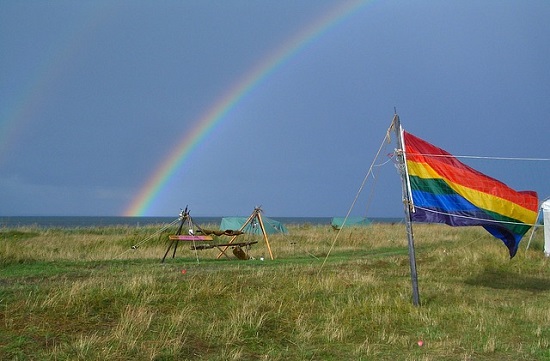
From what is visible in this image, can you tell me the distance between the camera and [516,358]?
839 cm

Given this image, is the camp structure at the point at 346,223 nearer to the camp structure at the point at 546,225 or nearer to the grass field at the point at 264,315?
the camp structure at the point at 546,225

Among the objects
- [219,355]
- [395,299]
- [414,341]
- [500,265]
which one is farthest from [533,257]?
[219,355]

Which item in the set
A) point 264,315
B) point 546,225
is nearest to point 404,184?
point 264,315

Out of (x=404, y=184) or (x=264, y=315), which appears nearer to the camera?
(x=264, y=315)

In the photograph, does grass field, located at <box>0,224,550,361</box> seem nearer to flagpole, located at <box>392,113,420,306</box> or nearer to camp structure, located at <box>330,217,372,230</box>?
flagpole, located at <box>392,113,420,306</box>

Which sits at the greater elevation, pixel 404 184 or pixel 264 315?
pixel 404 184

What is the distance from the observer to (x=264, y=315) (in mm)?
9992

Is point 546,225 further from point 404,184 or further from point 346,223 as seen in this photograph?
→ point 346,223

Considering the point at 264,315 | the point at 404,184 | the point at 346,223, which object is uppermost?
the point at 404,184

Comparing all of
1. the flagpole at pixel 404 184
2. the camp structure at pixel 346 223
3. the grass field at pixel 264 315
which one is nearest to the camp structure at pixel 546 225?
the grass field at pixel 264 315

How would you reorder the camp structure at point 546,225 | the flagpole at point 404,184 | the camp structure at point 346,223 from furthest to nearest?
the camp structure at point 346,223
the camp structure at point 546,225
the flagpole at point 404,184

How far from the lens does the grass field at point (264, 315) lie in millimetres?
8359

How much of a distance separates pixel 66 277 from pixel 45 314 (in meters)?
4.50

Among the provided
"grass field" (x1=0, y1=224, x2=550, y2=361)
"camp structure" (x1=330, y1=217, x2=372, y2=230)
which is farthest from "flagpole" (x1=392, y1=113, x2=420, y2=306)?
"camp structure" (x1=330, y1=217, x2=372, y2=230)
